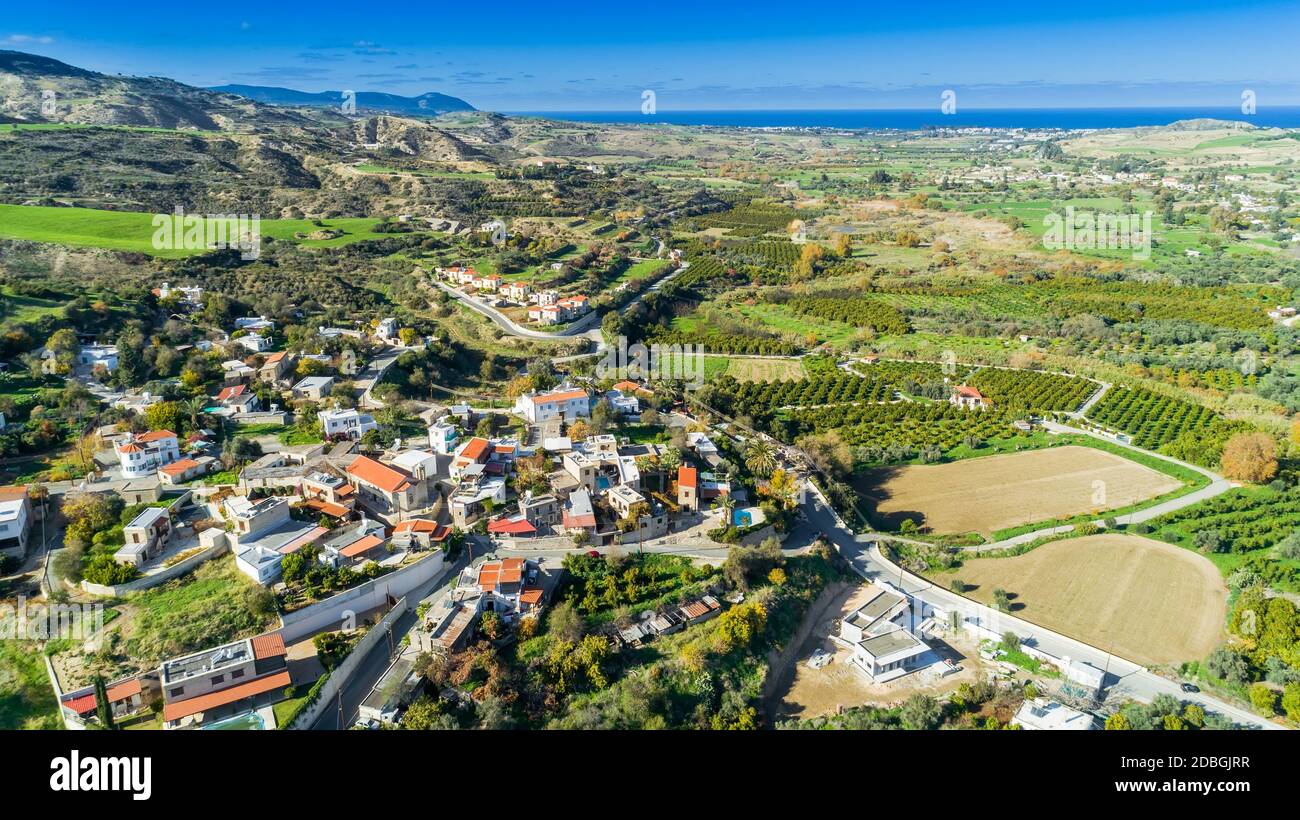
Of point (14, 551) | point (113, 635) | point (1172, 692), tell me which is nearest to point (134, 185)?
point (14, 551)

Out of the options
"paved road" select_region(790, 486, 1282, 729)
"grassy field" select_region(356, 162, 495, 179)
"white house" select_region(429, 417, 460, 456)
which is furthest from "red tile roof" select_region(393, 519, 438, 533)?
"grassy field" select_region(356, 162, 495, 179)

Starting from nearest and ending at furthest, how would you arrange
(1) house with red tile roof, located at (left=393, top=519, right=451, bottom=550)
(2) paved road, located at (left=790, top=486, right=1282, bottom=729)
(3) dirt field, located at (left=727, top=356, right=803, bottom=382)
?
(2) paved road, located at (left=790, top=486, right=1282, bottom=729), (1) house with red tile roof, located at (left=393, top=519, right=451, bottom=550), (3) dirt field, located at (left=727, top=356, right=803, bottom=382)

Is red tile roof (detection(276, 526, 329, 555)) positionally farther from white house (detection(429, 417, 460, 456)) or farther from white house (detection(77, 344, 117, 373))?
white house (detection(77, 344, 117, 373))

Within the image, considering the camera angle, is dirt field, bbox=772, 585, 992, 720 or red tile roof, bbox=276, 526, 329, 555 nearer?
dirt field, bbox=772, 585, 992, 720

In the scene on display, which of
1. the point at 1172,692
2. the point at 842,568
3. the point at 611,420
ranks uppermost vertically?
the point at 611,420
